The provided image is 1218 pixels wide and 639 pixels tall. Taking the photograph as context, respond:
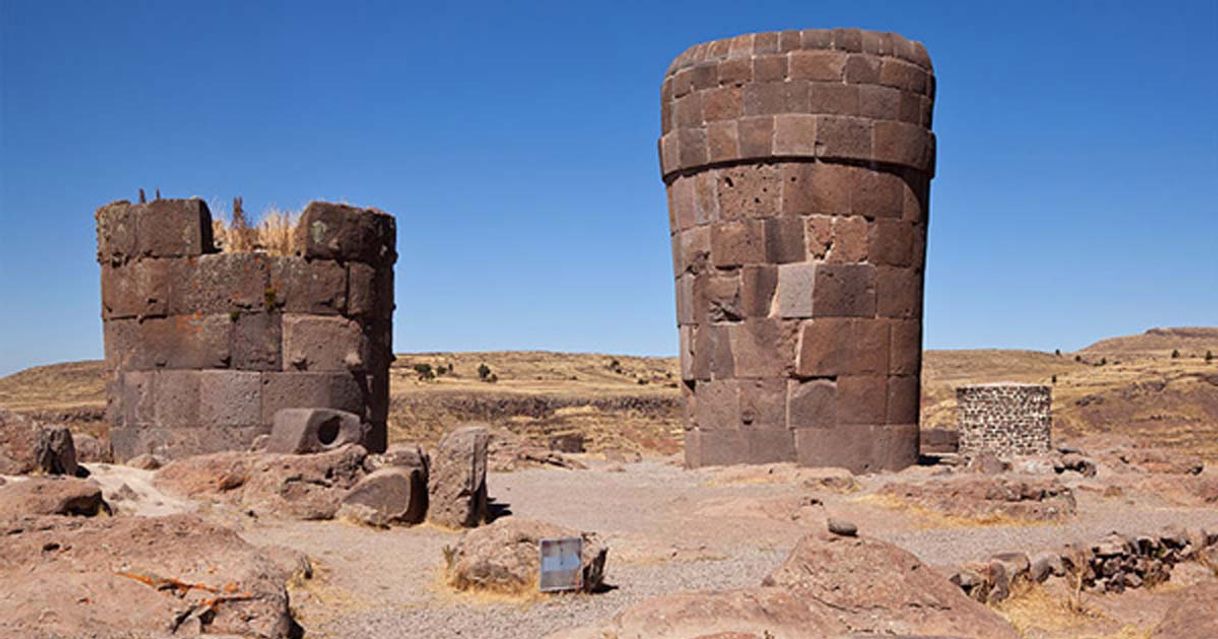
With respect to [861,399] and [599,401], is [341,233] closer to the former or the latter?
[861,399]

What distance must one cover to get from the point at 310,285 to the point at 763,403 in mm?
5518

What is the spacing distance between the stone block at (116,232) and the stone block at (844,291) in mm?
7787

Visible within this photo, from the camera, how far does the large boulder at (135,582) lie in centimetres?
620

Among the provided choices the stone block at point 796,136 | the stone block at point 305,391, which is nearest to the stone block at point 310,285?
the stone block at point 305,391

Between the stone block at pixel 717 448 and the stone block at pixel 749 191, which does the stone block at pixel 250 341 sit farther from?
the stone block at pixel 749 191

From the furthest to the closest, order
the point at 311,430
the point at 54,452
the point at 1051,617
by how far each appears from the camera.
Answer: the point at 311,430 → the point at 54,452 → the point at 1051,617

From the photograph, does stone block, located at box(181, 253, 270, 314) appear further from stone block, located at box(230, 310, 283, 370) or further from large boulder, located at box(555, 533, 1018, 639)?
large boulder, located at box(555, 533, 1018, 639)

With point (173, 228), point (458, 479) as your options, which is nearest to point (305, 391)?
point (173, 228)

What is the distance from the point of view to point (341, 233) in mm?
13664

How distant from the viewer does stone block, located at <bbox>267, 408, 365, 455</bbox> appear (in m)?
12.4

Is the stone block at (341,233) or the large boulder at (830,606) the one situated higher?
the stone block at (341,233)

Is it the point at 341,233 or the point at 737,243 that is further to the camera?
the point at 737,243

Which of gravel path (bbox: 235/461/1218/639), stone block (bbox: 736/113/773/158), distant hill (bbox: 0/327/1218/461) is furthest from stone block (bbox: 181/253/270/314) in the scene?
distant hill (bbox: 0/327/1218/461)

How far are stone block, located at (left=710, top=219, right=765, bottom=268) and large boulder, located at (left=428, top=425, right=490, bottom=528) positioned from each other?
5.30m
